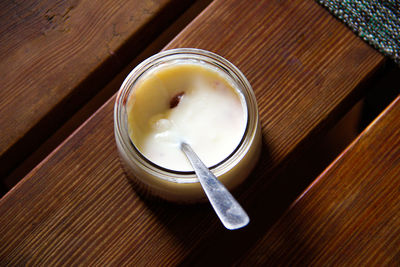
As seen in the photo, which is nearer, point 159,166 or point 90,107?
point 159,166

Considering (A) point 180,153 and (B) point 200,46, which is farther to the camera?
(B) point 200,46

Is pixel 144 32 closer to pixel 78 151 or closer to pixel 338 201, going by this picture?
pixel 78 151

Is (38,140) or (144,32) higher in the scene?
(144,32)

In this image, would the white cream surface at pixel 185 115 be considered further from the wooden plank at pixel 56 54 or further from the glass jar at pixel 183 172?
the wooden plank at pixel 56 54

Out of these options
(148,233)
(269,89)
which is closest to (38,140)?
(148,233)

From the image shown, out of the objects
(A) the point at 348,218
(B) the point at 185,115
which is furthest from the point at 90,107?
(A) the point at 348,218

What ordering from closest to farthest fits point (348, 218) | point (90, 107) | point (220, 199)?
1. point (220, 199)
2. point (348, 218)
3. point (90, 107)

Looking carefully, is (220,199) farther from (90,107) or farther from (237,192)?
(90,107)
